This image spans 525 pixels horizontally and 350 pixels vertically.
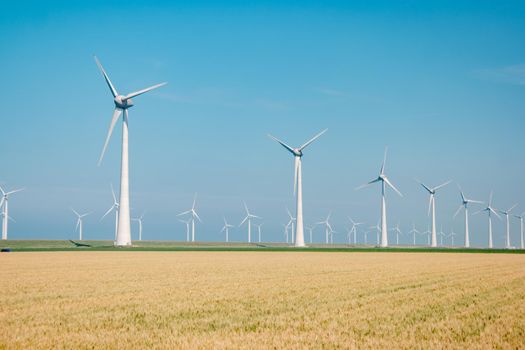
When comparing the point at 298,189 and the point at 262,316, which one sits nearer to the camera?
the point at 262,316

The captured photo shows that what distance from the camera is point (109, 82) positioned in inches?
3935

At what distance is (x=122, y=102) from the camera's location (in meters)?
100

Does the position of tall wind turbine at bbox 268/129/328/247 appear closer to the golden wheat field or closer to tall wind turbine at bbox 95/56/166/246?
tall wind turbine at bbox 95/56/166/246

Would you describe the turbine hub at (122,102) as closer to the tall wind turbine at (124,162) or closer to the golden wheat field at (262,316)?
the tall wind turbine at (124,162)

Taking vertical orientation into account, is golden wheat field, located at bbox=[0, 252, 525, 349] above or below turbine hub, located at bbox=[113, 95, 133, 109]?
below

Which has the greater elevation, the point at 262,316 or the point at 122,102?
the point at 122,102

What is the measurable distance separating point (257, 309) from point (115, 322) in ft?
15.1

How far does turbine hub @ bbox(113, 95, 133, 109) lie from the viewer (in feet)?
327

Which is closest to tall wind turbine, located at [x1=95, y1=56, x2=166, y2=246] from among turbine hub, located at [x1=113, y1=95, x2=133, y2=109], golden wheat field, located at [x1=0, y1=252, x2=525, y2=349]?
turbine hub, located at [x1=113, y1=95, x2=133, y2=109]

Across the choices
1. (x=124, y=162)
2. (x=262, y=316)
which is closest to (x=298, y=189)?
(x=124, y=162)

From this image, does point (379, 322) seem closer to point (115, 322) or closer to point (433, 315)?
point (433, 315)

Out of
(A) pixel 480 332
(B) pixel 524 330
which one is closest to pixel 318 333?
(A) pixel 480 332

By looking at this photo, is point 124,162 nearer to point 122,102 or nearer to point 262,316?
point 122,102

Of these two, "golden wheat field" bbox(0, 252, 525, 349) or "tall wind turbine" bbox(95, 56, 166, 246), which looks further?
"tall wind turbine" bbox(95, 56, 166, 246)
